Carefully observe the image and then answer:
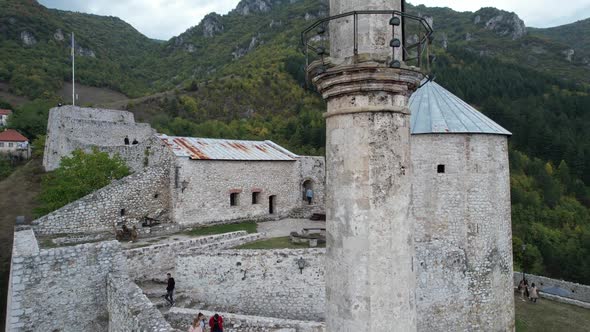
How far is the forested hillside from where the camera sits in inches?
1512

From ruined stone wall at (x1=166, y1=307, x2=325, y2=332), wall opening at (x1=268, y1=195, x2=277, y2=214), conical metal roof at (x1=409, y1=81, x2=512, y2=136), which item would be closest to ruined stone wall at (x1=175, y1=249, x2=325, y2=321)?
ruined stone wall at (x1=166, y1=307, x2=325, y2=332)

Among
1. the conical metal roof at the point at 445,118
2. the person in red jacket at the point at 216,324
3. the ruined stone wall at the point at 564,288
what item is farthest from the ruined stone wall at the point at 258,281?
the ruined stone wall at the point at 564,288

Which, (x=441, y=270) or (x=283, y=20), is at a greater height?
(x=283, y=20)

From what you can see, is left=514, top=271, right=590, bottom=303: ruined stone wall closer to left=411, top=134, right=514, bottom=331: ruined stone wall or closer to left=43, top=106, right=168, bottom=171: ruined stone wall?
left=411, top=134, right=514, bottom=331: ruined stone wall

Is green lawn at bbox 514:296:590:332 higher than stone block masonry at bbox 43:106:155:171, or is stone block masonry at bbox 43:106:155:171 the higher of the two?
stone block masonry at bbox 43:106:155:171

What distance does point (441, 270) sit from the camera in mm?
10289

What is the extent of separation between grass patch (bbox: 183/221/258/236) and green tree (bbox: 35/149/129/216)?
5.21 m

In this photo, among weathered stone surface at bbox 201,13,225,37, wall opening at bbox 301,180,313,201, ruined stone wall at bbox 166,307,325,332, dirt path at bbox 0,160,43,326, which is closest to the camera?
ruined stone wall at bbox 166,307,325,332

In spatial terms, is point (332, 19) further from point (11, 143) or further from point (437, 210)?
point (11, 143)

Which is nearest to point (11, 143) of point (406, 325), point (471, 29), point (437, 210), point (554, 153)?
point (437, 210)

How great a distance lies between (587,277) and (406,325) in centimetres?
3291

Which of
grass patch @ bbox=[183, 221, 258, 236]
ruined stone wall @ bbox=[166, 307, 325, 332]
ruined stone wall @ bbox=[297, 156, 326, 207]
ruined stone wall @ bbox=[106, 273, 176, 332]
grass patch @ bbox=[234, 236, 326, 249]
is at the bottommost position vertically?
ruined stone wall @ bbox=[166, 307, 325, 332]

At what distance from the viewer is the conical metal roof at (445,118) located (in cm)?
1029

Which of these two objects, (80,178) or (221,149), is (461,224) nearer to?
(221,149)
